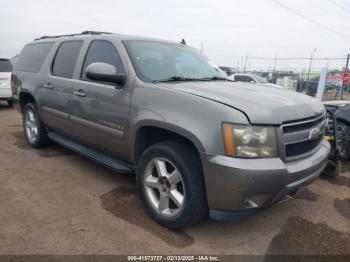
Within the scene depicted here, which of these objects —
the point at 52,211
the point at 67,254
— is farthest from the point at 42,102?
the point at 67,254

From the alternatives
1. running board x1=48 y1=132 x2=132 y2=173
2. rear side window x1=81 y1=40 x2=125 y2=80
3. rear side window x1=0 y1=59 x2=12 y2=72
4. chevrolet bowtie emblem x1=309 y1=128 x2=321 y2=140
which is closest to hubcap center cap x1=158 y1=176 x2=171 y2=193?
running board x1=48 y1=132 x2=132 y2=173

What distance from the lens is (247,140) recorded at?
2.29m

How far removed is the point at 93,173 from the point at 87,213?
3.71ft

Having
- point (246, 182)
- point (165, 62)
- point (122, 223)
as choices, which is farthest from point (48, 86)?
point (246, 182)

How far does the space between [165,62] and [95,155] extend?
1.41 m

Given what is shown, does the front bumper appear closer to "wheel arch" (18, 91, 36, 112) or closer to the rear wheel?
the rear wheel

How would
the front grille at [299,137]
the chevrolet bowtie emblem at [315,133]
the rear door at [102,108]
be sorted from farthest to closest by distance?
1. the rear door at [102,108]
2. the chevrolet bowtie emblem at [315,133]
3. the front grille at [299,137]

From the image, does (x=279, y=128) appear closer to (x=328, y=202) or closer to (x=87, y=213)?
(x=328, y=202)

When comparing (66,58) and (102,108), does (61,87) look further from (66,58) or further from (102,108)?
(102,108)

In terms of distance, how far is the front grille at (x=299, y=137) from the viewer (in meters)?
2.43

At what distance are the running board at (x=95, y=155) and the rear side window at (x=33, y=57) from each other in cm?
124

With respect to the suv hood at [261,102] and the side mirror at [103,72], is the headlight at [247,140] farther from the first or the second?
the side mirror at [103,72]

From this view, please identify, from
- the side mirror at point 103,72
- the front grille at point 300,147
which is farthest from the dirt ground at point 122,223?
the side mirror at point 103,72

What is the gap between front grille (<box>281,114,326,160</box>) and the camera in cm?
243
